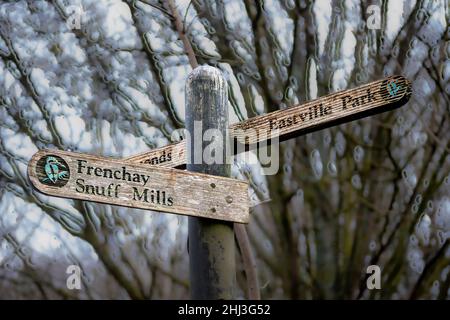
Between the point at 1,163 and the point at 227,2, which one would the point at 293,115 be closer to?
the point at 227,2

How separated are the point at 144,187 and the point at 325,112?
89 centimetres

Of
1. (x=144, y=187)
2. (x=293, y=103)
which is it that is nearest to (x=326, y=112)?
(x=144, y=187)

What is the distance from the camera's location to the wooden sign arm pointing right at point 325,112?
3.63m

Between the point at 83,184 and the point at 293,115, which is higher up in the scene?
the point at 293,115

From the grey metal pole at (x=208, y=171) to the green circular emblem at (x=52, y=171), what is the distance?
0.52 metres

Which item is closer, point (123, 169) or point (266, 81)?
point (123, 169)

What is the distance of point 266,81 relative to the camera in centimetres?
909

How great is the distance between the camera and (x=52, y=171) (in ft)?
10.4

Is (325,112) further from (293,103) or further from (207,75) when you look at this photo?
(293,103)

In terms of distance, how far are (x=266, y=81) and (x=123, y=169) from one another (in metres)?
5.90

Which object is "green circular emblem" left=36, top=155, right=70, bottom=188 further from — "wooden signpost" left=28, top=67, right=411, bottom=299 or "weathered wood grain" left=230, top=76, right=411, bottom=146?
"weathered wood grain" left=230, top=76, right=411, bottom=146
